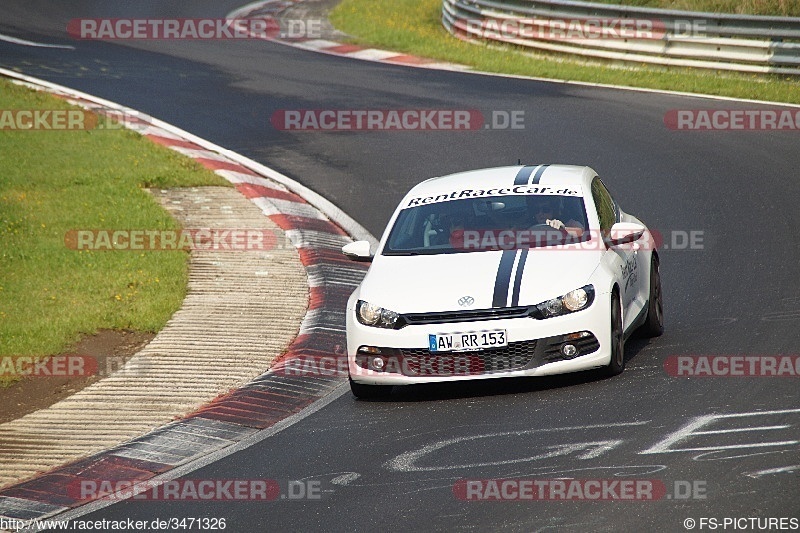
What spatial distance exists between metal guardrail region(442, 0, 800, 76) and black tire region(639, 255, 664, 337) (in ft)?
38.0

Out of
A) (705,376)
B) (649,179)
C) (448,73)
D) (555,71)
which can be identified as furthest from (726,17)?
(705,376)

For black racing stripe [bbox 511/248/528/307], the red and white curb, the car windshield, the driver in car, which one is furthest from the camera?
the driver in car

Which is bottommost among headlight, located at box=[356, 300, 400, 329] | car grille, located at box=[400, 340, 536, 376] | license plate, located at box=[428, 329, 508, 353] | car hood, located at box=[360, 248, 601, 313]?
car grille, located at box=[400, 340, 536, 376]

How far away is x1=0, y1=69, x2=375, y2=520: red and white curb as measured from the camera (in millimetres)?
7848

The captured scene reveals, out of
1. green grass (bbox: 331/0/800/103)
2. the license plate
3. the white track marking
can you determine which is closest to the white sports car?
the license plate

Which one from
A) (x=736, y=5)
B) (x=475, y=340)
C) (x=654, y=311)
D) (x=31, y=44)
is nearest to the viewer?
(x=475, y=340)

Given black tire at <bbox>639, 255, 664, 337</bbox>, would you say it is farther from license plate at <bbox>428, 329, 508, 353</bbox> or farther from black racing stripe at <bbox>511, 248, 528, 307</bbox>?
license plate at <bbox>428, 329, 508, 353</bbox>

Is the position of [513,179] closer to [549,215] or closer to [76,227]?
[549,215]

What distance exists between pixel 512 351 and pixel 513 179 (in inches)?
83.6

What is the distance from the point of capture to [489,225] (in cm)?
977

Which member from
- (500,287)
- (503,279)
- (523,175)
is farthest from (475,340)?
(523,175)

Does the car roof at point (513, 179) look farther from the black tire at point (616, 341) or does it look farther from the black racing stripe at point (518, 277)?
the black tire at point (616, 341)

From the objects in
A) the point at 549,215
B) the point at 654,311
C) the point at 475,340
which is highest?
the point at 549,215

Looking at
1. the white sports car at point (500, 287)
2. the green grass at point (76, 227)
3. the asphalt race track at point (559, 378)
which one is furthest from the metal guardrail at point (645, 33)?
the white sports car at point (500, 287)
